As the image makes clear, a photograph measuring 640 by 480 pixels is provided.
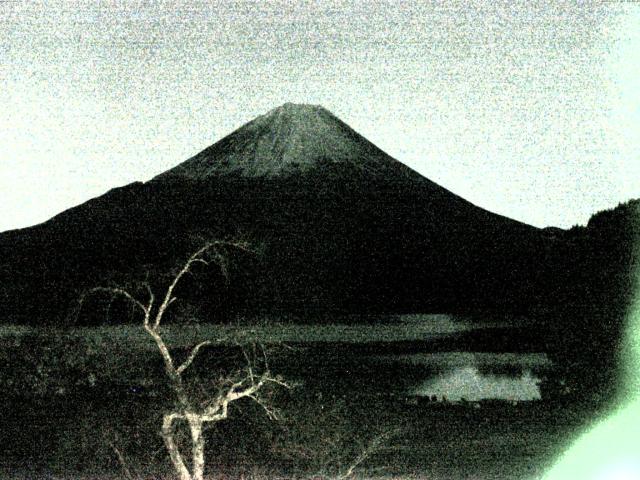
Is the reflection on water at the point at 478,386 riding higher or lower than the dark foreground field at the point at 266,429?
lower

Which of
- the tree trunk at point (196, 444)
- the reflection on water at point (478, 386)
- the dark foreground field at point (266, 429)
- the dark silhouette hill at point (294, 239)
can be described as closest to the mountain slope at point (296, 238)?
the dark silhouette hill at point (294, 239)

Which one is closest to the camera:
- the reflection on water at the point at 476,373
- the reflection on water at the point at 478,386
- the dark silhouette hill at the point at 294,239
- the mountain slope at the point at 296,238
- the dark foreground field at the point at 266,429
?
the dark foreground field at the point at 266,429

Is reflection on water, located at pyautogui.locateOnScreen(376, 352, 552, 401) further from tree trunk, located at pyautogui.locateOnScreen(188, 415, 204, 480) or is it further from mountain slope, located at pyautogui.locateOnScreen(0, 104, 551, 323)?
tree trunk, located at pyautogui.locateOnScreen(188, 415, 204, 480)

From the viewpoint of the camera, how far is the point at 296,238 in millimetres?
98438

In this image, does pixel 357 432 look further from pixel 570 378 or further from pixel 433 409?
pixel 570 378

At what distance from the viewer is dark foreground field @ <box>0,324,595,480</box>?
23422 millimetres

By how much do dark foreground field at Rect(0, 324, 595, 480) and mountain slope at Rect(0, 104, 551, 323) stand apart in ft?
94.1

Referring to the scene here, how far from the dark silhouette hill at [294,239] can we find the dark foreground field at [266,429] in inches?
954

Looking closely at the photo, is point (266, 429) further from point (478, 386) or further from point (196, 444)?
point (478, 386)

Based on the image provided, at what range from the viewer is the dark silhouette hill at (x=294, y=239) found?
253 ft

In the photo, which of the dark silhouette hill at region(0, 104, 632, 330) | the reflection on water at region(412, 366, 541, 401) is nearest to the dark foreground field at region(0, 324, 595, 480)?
the reflection on water at region(412, 366, 541, 401)

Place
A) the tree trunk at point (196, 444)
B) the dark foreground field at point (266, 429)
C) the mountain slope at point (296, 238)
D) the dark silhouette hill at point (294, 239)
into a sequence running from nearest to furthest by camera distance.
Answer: the tree trunk at point (196, 444), the dark foreground field at point (266, 429), the dark silhouette hill at point (294, 239), the mountain slope at point (296, 238)

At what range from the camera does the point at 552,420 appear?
29516 mm

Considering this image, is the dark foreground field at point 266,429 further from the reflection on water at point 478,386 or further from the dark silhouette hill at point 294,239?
the dark silhouette hill at point 294,239
